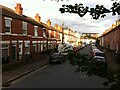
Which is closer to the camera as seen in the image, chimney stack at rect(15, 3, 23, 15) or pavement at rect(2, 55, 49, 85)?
pavement at rect(2, 55, 49, 85)

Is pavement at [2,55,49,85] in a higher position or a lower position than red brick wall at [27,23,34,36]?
lower

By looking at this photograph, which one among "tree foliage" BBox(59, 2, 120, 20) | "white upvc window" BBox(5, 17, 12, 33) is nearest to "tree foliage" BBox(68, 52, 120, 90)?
"tree foliage" BBox(59, 2, 120, 20)

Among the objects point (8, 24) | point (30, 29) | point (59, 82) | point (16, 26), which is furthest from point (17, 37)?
point (59, 82)

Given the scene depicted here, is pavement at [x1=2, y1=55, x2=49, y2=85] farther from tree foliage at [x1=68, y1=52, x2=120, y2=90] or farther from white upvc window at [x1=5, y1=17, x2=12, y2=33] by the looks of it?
tree foliage at [x1=68, y1=52, x2=120, y2=90]

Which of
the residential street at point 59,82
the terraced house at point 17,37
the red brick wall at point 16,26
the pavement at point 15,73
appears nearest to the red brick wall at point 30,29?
the terraced house at point 17,37

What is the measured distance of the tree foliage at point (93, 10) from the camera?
5.00m

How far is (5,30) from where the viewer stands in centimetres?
2653

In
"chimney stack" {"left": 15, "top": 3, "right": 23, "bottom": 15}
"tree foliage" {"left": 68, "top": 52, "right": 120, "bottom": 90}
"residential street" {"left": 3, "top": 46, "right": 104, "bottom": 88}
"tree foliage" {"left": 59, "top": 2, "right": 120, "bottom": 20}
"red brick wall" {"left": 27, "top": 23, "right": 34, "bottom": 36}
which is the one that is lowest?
"residential street" {"left": 3, "top": 46, "right": 104, "bottom": 88}

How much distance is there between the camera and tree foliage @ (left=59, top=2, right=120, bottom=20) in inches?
197

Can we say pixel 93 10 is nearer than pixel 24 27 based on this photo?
Yes

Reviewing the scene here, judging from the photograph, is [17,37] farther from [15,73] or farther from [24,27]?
[15,73]

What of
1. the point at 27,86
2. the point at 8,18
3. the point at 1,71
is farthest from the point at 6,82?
the point at 8,18

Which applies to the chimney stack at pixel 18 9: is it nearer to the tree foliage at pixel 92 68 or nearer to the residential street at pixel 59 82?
the residential street at pixel 59 82

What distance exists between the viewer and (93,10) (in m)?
5.17
